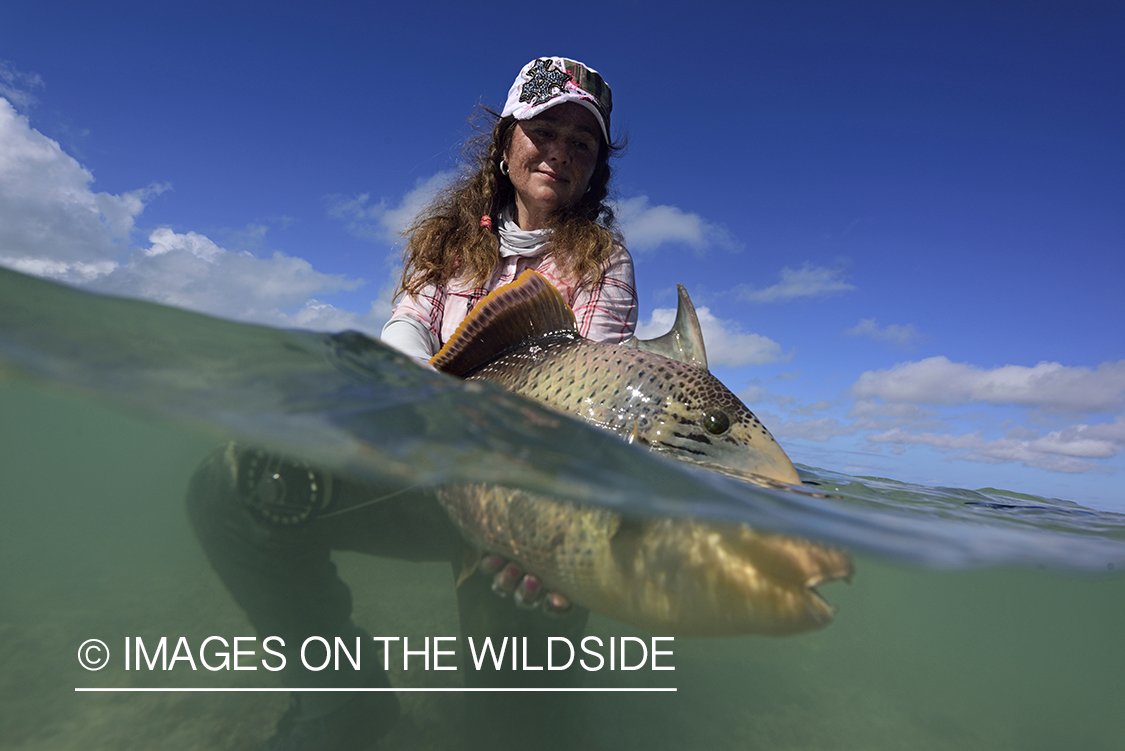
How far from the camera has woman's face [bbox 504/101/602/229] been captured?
143 inches

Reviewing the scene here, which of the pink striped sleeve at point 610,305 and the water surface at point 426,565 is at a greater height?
the pink striped sleeve at point 610,305

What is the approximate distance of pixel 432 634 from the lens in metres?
4.03

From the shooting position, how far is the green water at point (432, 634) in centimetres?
331

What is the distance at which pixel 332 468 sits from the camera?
96.1 inches

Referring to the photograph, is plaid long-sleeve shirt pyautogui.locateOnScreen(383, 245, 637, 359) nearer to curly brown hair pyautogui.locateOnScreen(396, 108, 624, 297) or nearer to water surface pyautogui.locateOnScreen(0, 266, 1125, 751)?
curly brown hair pyautogui.locateOnScreen(396, 108, 624, 297)

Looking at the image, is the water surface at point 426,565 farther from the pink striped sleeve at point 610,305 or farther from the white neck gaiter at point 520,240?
the white neck gaiter at point 520,240

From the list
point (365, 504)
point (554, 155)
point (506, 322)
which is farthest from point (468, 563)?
point (554, 155)

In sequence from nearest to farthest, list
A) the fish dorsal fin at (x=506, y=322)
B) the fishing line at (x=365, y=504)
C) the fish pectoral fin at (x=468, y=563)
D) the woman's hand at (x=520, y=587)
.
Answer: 1. the woman's hand at (x=520, y=587)
2. the fish pectoral fin at (x=468, y=563)
3. the fish dorsal fin at (x=506, y=322)
4. the fishing line at (x=365, y=504)

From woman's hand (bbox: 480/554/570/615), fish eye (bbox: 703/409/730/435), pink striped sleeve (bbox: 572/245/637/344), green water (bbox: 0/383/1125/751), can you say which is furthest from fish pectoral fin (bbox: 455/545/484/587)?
pink striped sleeve (bbox: 572/245/637/344)

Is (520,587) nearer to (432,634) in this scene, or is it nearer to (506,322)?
(506,322)

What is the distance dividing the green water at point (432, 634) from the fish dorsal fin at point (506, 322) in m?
1.31

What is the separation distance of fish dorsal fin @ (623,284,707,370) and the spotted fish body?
1.42 feet

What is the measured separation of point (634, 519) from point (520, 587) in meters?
0.58

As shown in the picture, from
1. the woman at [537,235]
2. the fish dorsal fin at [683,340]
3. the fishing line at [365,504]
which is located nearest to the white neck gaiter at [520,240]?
the woman at [537,235]
